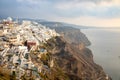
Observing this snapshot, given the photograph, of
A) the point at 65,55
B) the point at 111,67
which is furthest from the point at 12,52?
the point at 111,67

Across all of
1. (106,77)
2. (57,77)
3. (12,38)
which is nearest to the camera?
(57,77)

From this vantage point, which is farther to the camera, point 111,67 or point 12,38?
point 111,67

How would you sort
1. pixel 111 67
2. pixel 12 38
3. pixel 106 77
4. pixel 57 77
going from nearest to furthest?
pixel 57 77 → pixel 12 38 → pixel 106 77 → pixel 111 67

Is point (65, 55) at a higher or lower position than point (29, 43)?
lower

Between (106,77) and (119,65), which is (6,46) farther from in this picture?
(119,65)

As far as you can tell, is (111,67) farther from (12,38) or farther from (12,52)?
(12,52)

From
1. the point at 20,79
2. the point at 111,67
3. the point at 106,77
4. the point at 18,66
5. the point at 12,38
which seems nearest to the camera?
the point at 20,79

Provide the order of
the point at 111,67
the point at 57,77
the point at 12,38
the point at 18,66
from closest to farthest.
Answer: the point at 18,66, the point at 57,77, the point at 12,38, the point at 111,67

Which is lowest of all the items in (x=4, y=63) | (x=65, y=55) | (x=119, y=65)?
(x=119, y=65)

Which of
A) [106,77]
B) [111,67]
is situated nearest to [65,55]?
[106,77]
